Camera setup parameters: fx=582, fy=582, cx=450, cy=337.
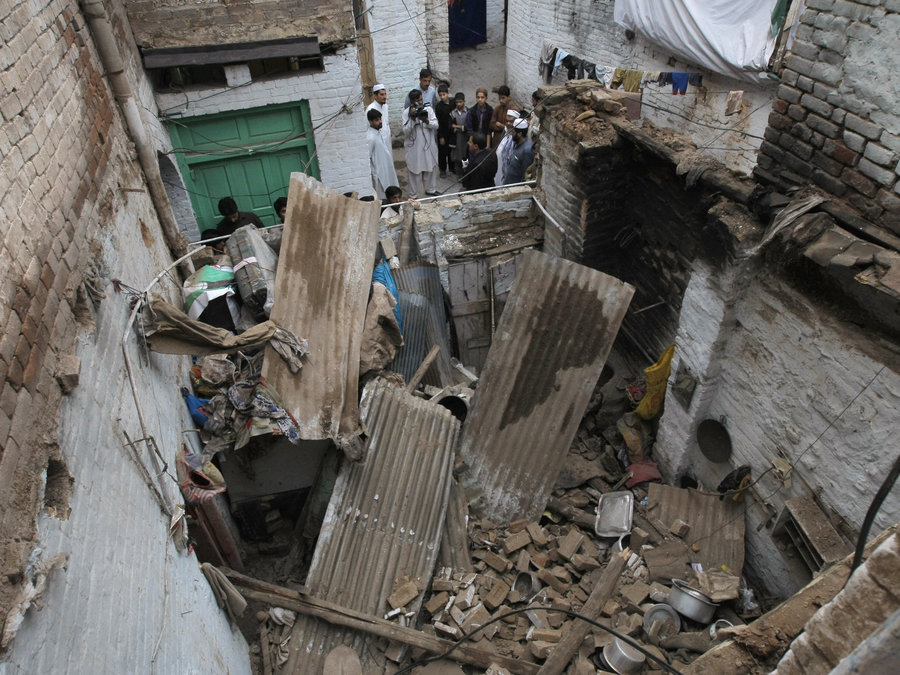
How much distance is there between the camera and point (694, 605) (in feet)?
13.6

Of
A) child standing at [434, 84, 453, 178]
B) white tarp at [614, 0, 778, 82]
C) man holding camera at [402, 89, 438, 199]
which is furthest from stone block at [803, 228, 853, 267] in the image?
child standing at [434, 84, 453, 178]

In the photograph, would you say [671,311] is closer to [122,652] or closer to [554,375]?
[554,375]

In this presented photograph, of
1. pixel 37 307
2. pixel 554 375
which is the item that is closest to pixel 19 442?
pixel 37 307

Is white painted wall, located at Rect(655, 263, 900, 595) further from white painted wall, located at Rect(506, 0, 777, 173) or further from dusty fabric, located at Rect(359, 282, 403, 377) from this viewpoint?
white painted wall, located at Rect(506, 0, 777, 173)

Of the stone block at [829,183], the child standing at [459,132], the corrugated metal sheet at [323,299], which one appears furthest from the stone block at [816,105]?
the child standing at [459,132]

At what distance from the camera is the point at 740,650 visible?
2.90m

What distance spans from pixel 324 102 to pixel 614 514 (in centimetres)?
604

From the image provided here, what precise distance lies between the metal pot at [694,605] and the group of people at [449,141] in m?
6.27

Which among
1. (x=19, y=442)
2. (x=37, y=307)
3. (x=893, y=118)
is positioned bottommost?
(x=19, y=442)

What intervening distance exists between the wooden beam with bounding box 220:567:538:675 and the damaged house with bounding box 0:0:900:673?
3 centimetres

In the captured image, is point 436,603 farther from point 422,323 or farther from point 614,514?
point 422,323

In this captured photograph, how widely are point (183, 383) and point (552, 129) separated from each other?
4.34m

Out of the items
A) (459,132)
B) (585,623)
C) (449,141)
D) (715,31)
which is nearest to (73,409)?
(585,623)

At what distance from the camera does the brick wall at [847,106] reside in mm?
3172
